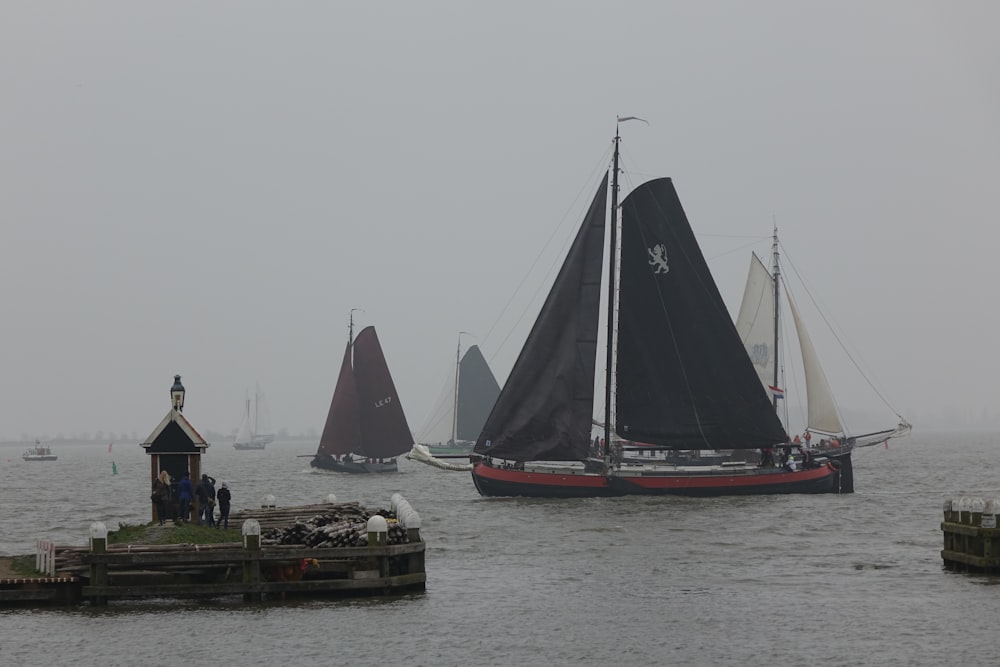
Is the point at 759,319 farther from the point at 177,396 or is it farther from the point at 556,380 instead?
the point at 177,396

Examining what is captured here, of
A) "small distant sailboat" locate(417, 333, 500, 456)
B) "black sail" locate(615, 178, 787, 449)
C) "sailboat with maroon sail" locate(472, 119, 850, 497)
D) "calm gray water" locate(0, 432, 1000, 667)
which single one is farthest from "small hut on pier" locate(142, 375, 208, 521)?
"small distant sailboat" locate(417, 333, 500, 456)

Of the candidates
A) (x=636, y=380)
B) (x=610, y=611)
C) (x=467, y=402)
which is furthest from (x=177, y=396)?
(x=467, y=402)

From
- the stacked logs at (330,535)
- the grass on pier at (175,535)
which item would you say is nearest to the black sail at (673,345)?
the grass on pier at (175,535)

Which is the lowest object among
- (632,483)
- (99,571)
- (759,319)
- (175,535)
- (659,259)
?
(99,571)

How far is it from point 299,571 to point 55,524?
3082cm

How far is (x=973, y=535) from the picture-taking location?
35000 millimetres

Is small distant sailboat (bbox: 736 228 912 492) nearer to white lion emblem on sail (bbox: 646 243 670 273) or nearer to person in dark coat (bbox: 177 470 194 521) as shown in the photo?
white lion emblem on sail (bbox: 646 243 670 273)

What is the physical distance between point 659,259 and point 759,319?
1217 inches

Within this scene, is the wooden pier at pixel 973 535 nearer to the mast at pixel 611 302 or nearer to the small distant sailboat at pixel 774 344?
the mast at pixel 611 302

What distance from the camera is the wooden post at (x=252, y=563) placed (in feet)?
102

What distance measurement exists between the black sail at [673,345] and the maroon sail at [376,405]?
161ft

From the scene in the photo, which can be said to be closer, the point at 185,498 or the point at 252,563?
the point at 252,563

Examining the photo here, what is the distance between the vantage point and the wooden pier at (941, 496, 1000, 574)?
3453cm

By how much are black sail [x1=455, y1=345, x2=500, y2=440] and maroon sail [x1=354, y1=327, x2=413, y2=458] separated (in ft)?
136
